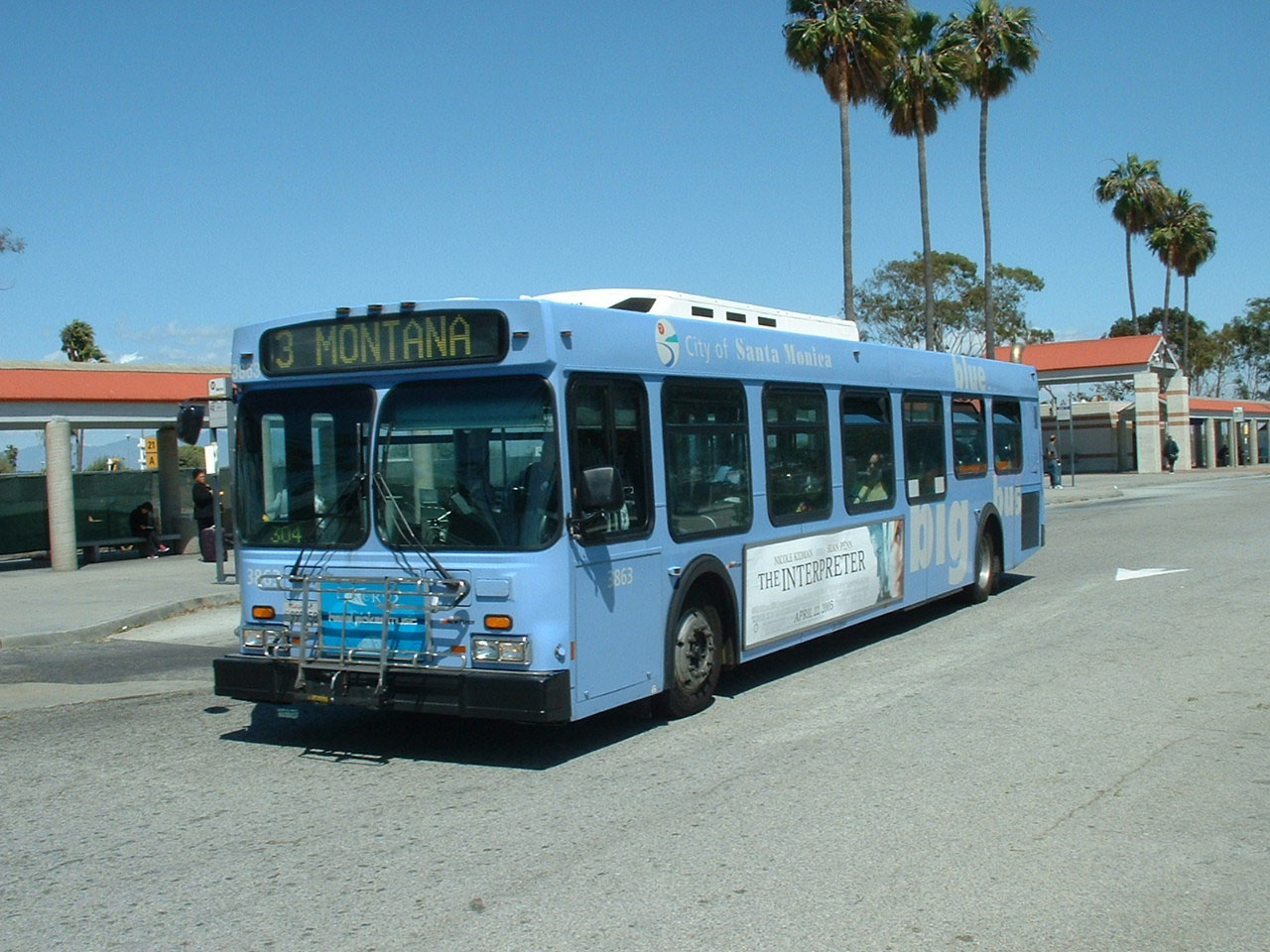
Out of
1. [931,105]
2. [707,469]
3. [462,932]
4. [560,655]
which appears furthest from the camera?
[931,105]

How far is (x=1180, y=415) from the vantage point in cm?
6100

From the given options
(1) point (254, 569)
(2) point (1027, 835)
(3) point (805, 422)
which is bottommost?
(2) point (1027, 835)

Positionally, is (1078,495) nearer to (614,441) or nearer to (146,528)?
(146,528)

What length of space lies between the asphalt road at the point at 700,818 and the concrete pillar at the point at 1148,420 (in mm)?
49641

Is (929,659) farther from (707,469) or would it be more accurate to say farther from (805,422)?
(707,469)

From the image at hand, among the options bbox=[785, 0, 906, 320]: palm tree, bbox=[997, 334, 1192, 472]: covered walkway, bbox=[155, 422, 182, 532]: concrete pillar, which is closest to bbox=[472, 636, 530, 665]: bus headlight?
bbox=[155, 422, 182, 532]: concrete pillar

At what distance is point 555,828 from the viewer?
6.12 metres

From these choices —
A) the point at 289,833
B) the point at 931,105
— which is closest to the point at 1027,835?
the point at 289,833

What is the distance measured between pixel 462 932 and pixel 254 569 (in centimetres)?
377

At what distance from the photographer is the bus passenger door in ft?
24.0

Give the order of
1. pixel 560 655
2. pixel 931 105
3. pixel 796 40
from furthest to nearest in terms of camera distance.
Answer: pixel 931 105
pixel 796 40
pixel 560 655

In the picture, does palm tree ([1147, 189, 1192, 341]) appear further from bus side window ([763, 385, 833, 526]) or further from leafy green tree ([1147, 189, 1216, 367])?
A: bus side window ([763, 385, 833, 526])

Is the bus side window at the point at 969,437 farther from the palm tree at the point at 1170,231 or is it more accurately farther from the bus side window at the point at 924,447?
the palm tree at the point at 1170,231

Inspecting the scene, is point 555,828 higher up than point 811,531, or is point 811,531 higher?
point 811,531
